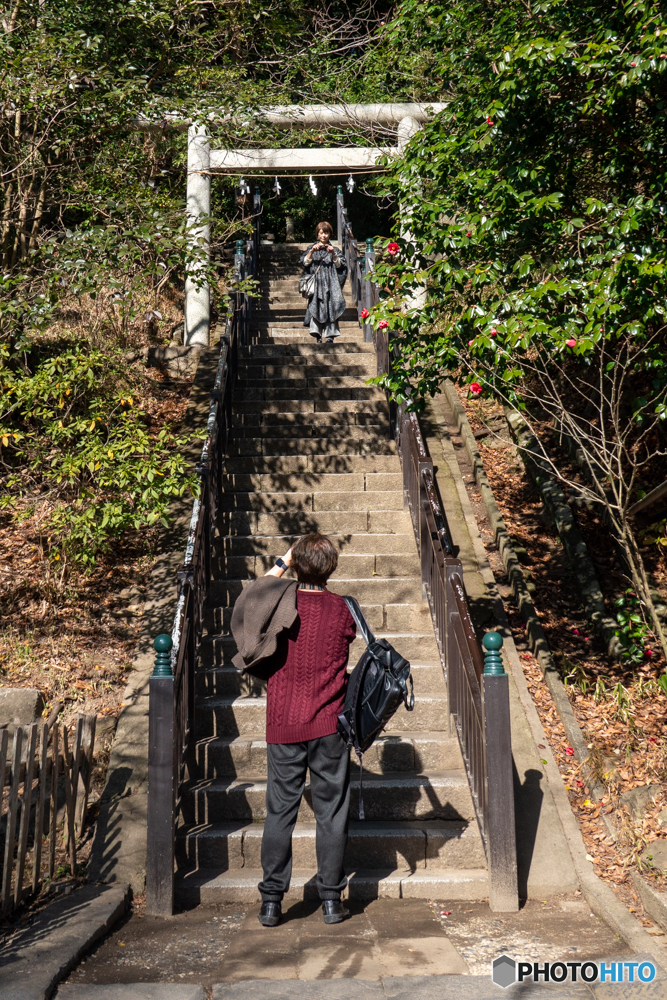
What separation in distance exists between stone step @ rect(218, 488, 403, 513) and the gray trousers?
3.55m

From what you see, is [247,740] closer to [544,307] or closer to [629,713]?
[629,713]

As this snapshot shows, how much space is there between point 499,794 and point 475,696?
20.4 inches

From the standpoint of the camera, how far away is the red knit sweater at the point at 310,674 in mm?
3947

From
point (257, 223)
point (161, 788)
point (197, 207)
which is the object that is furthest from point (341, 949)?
point (257, 223)

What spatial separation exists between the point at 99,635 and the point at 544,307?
432 centimetres

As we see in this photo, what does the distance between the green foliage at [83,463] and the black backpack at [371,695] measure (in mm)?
2557

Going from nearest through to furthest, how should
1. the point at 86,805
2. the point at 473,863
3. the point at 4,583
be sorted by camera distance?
the point at 473,863, the point at 86,805, the point at 4,583

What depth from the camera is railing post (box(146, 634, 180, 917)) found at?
13.6ft

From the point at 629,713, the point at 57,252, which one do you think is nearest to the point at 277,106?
the point at 57,252

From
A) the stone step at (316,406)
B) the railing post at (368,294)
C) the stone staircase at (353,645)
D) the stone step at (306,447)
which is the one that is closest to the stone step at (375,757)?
the stone staircase at (353,645)

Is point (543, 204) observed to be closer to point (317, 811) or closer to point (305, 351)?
point (317, 811)

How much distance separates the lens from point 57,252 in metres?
7.49

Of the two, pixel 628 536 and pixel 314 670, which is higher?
pixel 628 536

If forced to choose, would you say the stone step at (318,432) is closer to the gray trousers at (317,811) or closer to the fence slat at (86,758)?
the fence slat at (86,758)
